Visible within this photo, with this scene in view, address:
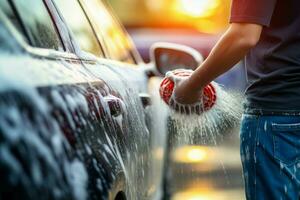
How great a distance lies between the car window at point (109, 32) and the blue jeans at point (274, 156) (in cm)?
142

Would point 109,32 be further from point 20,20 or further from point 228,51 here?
point 20,20

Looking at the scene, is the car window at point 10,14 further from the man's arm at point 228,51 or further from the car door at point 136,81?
the car door at point 136,81

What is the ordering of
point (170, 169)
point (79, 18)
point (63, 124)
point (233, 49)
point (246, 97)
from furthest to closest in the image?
point (170, 169)
point (79, 18)
point (246, 97)
point (233, 49)
point (63, 124)

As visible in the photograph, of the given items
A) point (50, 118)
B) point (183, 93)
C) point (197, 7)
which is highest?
point (197, 7)

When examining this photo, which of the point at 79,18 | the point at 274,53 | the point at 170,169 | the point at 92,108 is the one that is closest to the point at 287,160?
the point at 274,53

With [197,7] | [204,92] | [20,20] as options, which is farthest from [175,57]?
[197,7]

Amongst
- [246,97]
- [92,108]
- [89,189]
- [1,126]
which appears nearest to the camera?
[1,126]

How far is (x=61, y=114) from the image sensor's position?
2016 millimetres

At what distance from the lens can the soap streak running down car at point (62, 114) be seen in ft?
5.69

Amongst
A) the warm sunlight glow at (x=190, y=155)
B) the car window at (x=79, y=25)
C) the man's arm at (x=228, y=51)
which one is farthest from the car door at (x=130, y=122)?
the warm sunlight glow at (x=190, y=155)

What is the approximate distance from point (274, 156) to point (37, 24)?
0.97 meters

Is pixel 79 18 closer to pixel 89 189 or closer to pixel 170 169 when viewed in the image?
pixel 89 189

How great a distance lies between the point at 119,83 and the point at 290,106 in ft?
2.54

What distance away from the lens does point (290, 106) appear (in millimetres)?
2840
